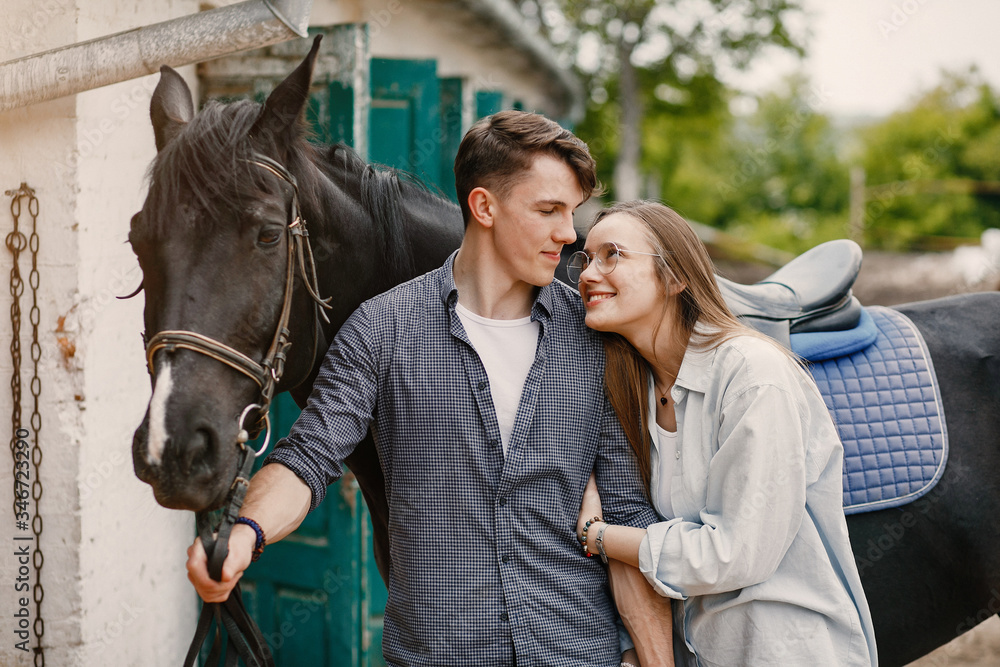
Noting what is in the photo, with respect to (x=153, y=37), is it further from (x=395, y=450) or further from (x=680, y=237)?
(x=680, y=237)

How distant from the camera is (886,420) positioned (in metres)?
2.00

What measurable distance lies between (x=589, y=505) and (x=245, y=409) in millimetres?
774

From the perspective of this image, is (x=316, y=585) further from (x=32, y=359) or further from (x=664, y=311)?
(x=664, y=311)

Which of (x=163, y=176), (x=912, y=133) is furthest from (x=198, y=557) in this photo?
(x=912, y=133)

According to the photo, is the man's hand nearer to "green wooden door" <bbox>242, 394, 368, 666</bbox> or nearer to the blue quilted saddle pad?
the blue quilted saddle pad

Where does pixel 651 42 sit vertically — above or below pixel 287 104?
above

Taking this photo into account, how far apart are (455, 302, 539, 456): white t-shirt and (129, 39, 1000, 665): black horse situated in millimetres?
383

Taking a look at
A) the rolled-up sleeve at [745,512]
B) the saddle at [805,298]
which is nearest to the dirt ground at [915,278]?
the saddle at [805,298]

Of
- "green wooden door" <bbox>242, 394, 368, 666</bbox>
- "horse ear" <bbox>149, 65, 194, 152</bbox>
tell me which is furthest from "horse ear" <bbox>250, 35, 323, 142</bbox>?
"green wooden door" <bbox>242, 394, 368, 666</bbox>

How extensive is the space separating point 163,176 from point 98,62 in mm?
945

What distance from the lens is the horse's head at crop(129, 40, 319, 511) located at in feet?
4.13

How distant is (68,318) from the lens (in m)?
2.29

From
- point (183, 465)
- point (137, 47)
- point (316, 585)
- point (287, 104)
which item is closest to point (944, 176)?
point (316, 585)

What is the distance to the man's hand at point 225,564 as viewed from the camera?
3.98 ft
